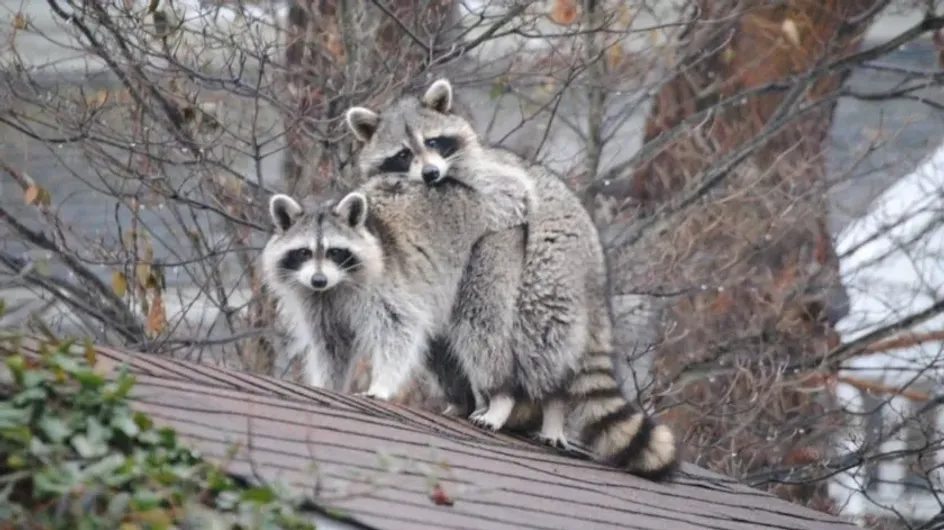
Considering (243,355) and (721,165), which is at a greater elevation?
(721,165)

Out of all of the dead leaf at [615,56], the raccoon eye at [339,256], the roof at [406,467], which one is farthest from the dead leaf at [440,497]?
the dead leaf at [615,56]

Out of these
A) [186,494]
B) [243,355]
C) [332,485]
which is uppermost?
[243,355]

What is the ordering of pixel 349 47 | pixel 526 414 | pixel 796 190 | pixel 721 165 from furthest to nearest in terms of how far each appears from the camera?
pixel 796 190, pixel 721 165, pixel 349 47, pixel 526 414

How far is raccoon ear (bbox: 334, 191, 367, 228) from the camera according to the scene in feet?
20.5

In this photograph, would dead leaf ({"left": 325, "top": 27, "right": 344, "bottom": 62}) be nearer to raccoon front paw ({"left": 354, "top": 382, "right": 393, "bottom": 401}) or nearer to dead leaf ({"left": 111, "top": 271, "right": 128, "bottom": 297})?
dead leaf ({"left": 111, "top": 271, "right": 128, "bottom": 297})

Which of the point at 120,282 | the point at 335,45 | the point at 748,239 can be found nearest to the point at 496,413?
the point at 120,282

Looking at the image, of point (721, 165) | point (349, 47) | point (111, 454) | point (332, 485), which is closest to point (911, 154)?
point (721, 165)

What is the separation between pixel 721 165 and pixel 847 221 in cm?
204

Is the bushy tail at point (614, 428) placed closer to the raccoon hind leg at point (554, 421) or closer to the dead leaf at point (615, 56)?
the raccoon hind leg at point (554, 421)

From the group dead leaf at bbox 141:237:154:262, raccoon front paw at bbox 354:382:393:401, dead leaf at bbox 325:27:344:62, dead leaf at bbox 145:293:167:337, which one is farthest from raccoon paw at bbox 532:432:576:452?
dead leaf at bbox 325:27:344:62

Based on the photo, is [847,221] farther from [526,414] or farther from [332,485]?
[332,485]

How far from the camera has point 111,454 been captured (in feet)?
10.6

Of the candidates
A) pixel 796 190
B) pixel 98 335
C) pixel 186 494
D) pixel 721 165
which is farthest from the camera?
pixel 796 190

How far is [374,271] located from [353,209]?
0.26 metres
